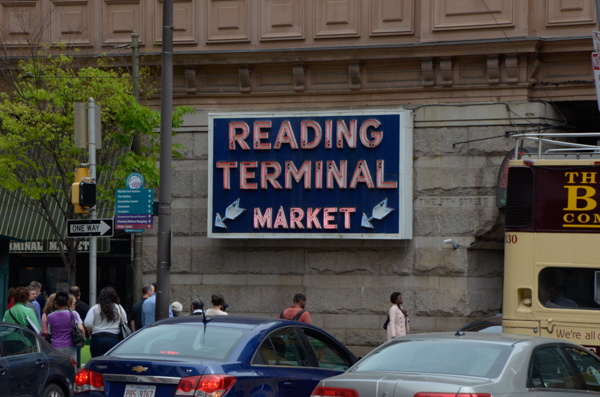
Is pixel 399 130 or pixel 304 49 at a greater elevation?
pixel 304 49

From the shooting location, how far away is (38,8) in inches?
695

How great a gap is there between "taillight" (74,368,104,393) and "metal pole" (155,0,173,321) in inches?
191

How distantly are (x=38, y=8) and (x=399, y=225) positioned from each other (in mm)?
9415

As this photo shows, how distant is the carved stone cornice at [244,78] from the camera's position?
16812 millimetres

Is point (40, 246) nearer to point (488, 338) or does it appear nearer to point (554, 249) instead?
point (554, 249)

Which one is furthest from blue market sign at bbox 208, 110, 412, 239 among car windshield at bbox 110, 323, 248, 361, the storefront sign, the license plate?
the license plate

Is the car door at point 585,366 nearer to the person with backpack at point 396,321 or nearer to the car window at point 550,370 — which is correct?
the car window at point 550,370

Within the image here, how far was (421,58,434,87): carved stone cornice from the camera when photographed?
15.8 m

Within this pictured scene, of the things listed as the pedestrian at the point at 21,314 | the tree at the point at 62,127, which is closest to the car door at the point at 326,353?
the pedestrian at the point at 21,314

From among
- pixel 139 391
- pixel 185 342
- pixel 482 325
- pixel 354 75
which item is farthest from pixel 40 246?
pixel 139 391

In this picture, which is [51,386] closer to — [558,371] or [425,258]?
[558,371]

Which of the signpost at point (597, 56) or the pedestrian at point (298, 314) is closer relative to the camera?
the signpost at point (597, 56)

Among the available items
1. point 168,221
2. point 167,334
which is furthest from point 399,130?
point 167,334

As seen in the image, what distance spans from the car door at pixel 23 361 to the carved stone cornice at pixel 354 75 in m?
8.68
